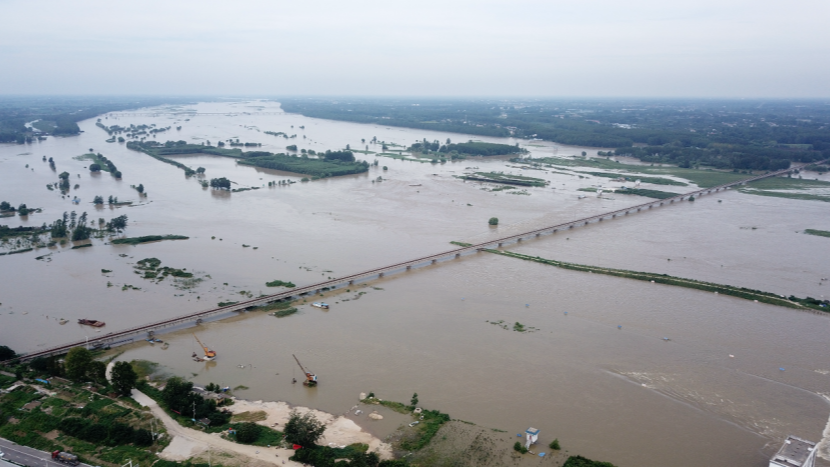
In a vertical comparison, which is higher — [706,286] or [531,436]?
[706,286]

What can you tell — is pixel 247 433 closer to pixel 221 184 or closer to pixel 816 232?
pixel 221 184

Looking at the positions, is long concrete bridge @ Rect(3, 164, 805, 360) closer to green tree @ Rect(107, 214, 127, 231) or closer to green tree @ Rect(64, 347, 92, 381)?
green tree @ Rect(64, 347, 92, 381)

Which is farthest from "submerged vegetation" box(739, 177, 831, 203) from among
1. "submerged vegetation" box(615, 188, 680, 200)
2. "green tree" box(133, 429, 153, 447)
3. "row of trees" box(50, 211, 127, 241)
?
"row of trees" box(50, 211, 127, 241)

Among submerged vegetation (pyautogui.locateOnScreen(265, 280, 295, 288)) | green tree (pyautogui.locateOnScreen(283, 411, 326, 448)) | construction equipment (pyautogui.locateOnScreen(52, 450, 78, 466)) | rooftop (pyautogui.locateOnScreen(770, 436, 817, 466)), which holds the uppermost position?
rooftop (pyautogui.locateOnScreen(770, 436, 817, 466))

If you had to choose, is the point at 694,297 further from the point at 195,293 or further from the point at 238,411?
the point at 195,293

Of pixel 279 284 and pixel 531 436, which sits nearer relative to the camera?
pixel 531 436

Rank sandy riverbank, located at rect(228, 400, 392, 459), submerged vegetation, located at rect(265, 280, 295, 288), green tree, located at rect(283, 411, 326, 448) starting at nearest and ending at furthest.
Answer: green tree, located at rect(283, 411, 326, 448), sandy riverbank, located at rect(228, 400, 392, 459), submerged vegetation, located at rect(265, 280, 295, 288)

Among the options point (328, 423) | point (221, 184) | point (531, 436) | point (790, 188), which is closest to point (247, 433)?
point (328, 423)
